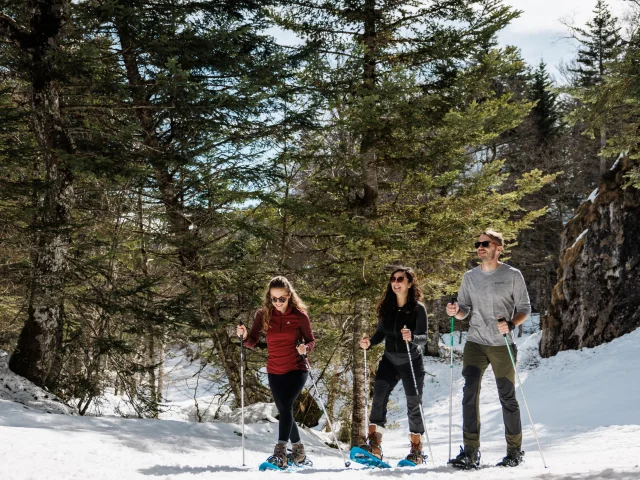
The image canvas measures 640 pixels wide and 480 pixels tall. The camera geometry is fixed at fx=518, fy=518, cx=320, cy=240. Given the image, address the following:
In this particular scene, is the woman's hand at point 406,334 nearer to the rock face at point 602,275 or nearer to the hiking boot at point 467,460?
the hiking boot at point 467,460

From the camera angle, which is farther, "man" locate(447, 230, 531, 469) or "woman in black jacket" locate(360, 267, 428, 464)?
"woman in black jacket" locate(360, 267, 428, 464)

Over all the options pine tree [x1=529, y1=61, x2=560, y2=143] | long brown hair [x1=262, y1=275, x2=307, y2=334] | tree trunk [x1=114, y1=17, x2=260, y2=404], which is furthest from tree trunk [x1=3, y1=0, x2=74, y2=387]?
pine tree [x1=529, y1=61, x2=560, y2=143]

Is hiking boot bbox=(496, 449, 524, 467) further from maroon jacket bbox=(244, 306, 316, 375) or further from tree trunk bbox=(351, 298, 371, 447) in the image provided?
tree trunk bbox=(351, 298, 371, 447)

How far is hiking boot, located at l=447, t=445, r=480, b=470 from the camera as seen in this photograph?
16.4 feet

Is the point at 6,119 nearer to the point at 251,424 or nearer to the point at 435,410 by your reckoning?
the point at 251,424

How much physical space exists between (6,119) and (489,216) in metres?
8.01

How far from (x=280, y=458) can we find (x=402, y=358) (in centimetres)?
171

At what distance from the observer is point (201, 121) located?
7.98 metres

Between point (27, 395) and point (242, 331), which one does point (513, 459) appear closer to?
point (242, 331)

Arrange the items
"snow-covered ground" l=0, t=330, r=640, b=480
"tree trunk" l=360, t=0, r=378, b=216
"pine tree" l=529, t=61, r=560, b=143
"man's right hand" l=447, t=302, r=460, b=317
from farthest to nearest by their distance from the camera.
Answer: "pine tree" l=529, t=61, r=560, b=143, "tree trunk" l=360, t=0, r=378, b=216, "man's right hand" l=447, t=302, r=460, b=317, "snow-covered ground" l=0, t=330, r=640, b=480

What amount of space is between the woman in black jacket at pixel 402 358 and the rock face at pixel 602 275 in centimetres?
1316

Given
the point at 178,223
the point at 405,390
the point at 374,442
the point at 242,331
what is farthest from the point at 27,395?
the point at 405,390

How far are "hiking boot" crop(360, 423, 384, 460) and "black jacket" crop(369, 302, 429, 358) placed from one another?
0.87m

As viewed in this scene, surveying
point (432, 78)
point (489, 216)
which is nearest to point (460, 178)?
point (489, 216)
